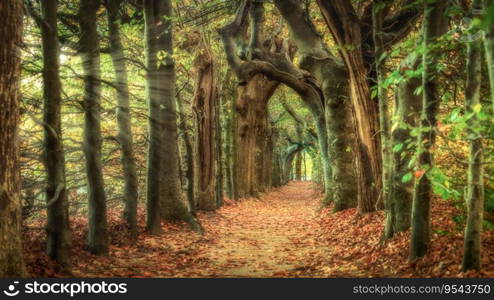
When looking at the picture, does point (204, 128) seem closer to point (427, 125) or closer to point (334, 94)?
point (334, 94)

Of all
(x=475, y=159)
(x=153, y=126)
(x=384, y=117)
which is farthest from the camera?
(x=153, y=126)

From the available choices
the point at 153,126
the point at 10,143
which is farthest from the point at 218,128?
the point at 10,143

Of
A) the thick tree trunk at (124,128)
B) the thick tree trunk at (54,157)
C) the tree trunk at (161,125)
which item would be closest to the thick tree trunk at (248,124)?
the tree trunk at (161,125)

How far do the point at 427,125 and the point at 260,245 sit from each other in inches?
217

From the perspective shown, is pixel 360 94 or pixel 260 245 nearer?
pixel 360 94

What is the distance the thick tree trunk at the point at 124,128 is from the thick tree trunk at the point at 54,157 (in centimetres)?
298

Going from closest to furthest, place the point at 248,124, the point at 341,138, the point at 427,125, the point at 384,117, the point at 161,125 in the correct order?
1. the point at 427,125
2. the point at 384,117
3. the point at 161,125
4. the point at 341,138
5. the point at 248,124

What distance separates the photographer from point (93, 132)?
741 cm

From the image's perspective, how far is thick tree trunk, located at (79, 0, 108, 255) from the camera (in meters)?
7.39

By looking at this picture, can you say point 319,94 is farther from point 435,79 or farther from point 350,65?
point 435,79

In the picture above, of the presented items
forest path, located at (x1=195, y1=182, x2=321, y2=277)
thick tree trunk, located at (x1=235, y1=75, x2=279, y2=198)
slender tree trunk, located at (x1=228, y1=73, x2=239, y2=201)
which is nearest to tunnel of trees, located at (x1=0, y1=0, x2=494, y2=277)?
forest path, located at (x1=195, y1=182, x2=321, y2=277)

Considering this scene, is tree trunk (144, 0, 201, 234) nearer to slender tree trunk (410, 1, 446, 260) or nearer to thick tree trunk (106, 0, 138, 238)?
thick tree trunk (106, 0, 138, 238)

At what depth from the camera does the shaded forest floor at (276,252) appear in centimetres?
571

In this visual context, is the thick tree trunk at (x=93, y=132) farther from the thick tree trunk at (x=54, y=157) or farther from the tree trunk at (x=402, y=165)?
the tree trunk at (x=402, y=165)
